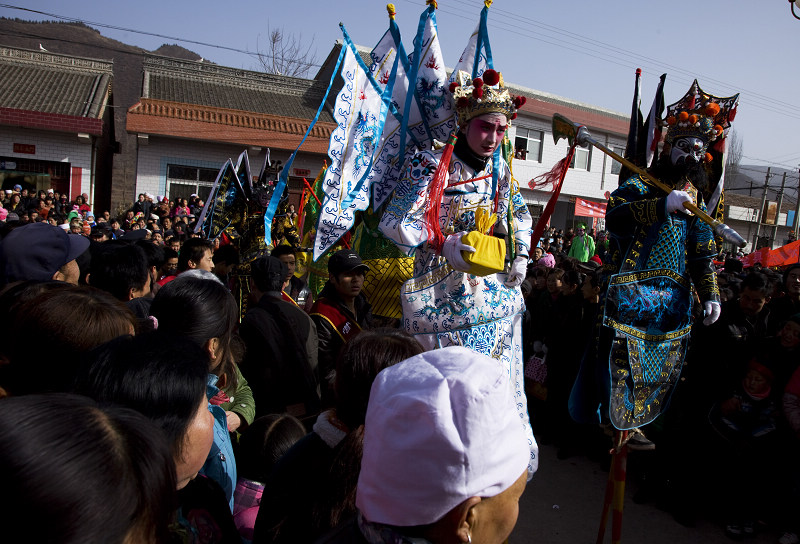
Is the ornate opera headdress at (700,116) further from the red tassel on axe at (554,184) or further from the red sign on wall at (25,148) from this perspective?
the red sign on wall at (25,148)

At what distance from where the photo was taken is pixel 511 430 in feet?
3.37

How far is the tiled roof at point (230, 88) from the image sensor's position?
18.3 metres

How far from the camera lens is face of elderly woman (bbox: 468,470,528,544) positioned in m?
1.00

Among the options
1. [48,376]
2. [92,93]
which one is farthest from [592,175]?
[48,376]

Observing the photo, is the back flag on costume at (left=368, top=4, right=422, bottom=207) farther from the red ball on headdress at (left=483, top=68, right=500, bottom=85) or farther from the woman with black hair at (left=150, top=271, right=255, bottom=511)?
the woman with black hair at (left=150, top=271, right=255, bottom=511)

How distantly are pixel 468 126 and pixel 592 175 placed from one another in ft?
70.9

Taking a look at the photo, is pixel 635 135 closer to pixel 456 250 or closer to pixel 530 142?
pixel 456 250

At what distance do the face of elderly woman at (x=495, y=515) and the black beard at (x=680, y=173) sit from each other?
8.69ft

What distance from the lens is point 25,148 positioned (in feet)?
48.7

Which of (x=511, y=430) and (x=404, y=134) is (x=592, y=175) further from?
(x=511, y=430)

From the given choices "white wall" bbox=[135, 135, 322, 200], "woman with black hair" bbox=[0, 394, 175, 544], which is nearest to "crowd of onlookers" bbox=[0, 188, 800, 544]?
"woman with black hair" bbox=[0, 394, 175, 544]

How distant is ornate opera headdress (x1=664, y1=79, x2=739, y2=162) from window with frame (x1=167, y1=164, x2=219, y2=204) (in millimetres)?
15222

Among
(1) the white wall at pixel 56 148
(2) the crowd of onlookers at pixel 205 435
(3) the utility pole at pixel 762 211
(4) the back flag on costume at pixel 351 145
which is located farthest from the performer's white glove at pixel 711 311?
(3) the utility pole at pixel 762 211

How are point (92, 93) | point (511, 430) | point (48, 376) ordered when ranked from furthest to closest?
1. point (92, 93)
2. point (48, 376)
3. point (511, 430)
